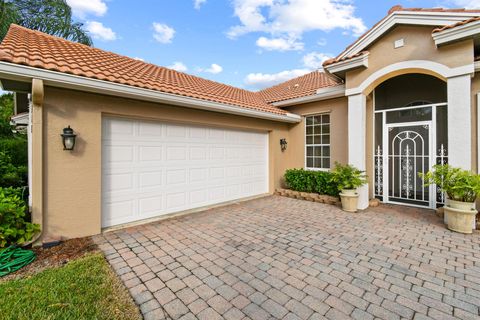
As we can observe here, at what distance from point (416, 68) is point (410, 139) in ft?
6.85

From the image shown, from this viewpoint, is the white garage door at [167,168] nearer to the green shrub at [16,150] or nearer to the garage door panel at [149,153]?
the garage door panel at [149,153]

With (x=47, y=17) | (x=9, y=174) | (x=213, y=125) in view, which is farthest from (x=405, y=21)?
(x=47, y=17)

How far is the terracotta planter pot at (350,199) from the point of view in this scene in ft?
20.8

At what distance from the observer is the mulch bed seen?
3.28 metres

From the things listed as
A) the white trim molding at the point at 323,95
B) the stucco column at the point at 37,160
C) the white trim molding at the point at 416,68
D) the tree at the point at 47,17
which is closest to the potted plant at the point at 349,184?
→ the white trim molding at the point at 416,68

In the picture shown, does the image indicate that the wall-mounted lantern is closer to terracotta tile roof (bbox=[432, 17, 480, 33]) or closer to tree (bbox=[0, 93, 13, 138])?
terracotta tile roof (bbox=[432, 17, 480, 33])

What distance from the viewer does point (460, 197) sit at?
4.82 m

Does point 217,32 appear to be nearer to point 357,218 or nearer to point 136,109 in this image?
point 136,109

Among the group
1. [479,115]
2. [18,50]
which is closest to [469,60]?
[479,115]

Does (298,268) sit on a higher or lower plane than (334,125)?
lower

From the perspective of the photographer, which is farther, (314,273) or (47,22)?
(47,22)

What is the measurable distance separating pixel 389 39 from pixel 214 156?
600cm

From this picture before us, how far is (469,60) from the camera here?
Result: 5.07m

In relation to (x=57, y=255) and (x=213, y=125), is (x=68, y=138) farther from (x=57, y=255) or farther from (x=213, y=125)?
(x=213, y=125)
